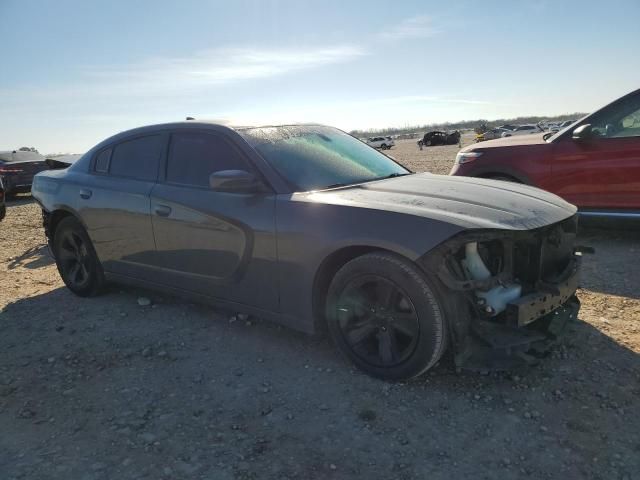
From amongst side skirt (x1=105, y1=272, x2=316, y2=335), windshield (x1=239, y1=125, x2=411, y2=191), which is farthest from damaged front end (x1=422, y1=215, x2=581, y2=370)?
windshield (x1=239, y1=125, x2=411, y2=191)

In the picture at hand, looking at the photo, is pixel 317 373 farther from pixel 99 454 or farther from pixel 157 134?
pixel 157 134

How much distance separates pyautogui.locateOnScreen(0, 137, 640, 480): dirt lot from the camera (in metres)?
2.38

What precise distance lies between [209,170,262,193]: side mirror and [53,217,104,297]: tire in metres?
2.10

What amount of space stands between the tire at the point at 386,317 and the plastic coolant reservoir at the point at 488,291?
0.24 meters

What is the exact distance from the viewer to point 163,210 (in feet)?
12.9

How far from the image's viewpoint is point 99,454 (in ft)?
8.35

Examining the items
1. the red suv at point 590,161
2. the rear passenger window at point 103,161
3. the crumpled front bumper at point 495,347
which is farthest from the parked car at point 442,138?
Answer: the crumpled front bumper at point 495,347

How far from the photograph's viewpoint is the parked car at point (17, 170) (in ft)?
45.9

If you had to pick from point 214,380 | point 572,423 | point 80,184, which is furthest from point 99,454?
point 80,184

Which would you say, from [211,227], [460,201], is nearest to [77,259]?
[211,227]

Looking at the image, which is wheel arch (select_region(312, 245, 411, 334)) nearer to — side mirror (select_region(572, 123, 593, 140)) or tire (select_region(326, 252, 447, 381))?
tire (select_region(326, 252, 447, 381))

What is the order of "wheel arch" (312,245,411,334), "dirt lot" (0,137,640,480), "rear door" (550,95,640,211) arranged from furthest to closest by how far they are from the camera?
"rear door" (550,95,640,211), "wheel arch" (312,245,411,334), "dirt lot" (0,137,640,480)

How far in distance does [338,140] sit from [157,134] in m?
1.53

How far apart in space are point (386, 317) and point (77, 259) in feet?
11.4
